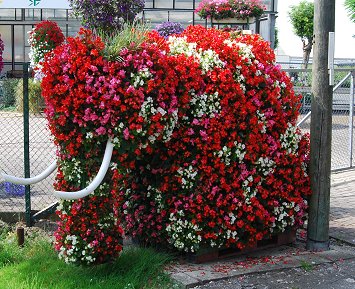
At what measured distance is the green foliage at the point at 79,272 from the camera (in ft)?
15.9

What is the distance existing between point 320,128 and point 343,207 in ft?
7.46

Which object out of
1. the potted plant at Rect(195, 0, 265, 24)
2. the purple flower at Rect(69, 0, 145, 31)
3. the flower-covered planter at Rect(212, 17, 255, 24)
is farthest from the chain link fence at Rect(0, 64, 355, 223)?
the flower-covered planter at Rect(212, 17, 255, 24)

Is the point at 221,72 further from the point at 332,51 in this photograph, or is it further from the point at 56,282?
the point at 56,282

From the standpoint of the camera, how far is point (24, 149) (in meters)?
6.66

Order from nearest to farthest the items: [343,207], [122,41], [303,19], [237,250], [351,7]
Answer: [122,41], [237,250], [343,207], [351,7], [303,19]

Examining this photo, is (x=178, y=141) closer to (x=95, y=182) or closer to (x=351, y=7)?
(x=95, y=182)

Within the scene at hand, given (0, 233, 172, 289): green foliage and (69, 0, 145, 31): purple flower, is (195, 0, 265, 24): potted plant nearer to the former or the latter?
(69, 0, 145, 31): purple flower

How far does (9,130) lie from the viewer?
50.1ft

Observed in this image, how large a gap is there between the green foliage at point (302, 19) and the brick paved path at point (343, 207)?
29727mm

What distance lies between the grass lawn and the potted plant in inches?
483

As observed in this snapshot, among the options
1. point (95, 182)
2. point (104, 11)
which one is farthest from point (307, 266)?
point (104, 11)

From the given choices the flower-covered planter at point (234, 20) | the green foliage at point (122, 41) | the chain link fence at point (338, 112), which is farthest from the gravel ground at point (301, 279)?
the flower-covered planter at point (234, 20)

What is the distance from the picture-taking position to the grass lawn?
15.8 ft

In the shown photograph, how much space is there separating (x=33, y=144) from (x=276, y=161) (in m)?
8.89
